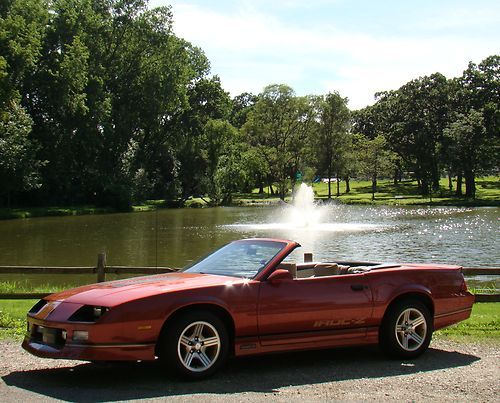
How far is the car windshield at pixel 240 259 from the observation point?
24.1 feet

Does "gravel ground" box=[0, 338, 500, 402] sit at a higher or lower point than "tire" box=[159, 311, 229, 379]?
Answer: lower

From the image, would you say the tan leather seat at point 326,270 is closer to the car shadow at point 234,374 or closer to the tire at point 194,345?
the car shadow at point 234,374

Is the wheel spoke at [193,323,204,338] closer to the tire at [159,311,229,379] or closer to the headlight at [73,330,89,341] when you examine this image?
the tire at [159,311,229,379]

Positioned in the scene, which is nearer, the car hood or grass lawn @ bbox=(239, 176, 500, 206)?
the car hood

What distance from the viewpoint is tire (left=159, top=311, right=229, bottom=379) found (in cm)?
645

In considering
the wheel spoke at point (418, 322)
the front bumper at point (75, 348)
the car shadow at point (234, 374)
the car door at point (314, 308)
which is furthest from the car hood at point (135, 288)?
the wheel spoke at point (418, 322)

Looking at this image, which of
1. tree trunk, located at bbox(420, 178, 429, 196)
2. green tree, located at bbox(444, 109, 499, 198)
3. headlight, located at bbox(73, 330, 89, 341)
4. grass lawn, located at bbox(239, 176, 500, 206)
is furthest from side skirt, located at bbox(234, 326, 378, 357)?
tree trunk, located at bbox(420, 178, 429, 196)

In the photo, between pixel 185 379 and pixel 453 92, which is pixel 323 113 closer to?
pixel 453 92

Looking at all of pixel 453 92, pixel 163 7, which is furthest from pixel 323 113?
pixel 163 7

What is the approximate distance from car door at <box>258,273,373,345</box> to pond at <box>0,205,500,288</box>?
17431 mm

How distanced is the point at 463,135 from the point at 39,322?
75.1 meters

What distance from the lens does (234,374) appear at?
6.92m

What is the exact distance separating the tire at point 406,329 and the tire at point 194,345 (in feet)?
6.96

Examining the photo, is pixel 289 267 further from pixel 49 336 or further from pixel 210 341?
pixel 49 336
